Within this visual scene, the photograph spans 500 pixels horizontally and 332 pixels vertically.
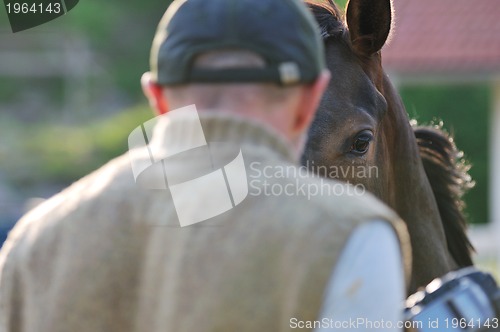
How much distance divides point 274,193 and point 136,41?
33.0 meters

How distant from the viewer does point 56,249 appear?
1.85 metres

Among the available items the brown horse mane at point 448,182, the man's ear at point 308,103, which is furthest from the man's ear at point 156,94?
the brown horse mane at point 448,182

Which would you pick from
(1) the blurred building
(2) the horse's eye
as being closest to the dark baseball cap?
(2) the horse's eye

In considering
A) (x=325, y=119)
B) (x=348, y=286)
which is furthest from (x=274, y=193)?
(x=325, y=119)

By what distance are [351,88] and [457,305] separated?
234 centimetres

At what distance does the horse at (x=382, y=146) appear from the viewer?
13.2 feet

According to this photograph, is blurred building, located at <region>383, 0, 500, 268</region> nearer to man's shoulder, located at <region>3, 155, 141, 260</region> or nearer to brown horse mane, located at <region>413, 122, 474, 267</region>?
brown horse mane, located at <region>413, 122, 474, 267</region>

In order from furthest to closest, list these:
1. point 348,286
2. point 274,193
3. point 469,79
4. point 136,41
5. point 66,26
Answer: point 136,41 → point 66,26 → point 469,79 → point 274,193 → point 348,286

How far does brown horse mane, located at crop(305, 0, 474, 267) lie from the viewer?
4.49 m

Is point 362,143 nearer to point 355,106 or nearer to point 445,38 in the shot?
point 355,106

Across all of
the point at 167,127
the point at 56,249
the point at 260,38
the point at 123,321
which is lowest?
the point at 123,321

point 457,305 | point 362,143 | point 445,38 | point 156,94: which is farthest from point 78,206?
point 445,38

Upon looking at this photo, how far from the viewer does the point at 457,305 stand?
1933 millimetres

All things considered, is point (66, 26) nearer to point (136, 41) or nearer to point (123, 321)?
point (136, 41)
